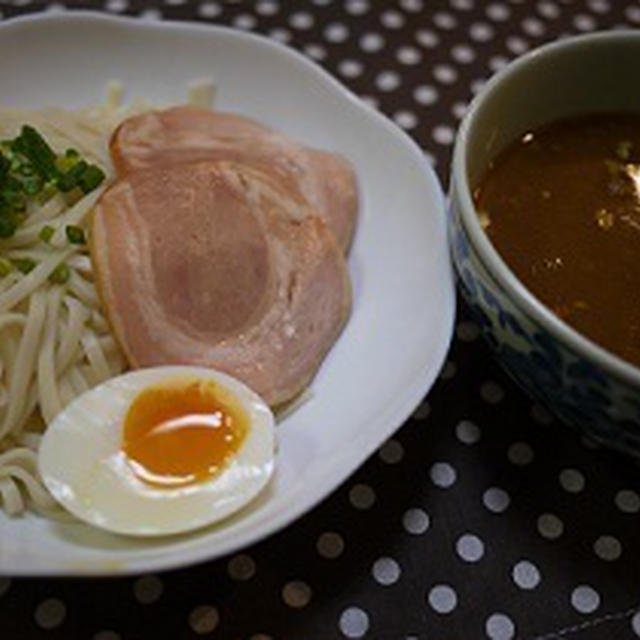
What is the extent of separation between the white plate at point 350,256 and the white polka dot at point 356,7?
398 millimetres

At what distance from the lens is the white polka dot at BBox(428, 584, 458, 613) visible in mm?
1329

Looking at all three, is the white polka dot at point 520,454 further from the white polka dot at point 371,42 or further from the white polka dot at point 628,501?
the white polka dot at point 371,42

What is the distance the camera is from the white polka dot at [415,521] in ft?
4.60

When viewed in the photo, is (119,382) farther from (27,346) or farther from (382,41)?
(382,41)

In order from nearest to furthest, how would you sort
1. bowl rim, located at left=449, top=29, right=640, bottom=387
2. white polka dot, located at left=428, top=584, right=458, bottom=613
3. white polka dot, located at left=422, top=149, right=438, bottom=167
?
bowl rim, located at left=449, top=29, right=640, bottom=387, white polka dot, located at left=428, top=584, right=458, bottom=613, white polka dot, located at left=422, top=149, right=438, bottom=167

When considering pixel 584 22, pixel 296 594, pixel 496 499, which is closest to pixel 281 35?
pixel 584 22

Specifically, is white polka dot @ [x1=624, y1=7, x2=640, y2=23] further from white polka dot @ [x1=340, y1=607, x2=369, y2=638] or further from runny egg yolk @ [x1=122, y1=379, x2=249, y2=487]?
white polka dot @ [x1=340, y1=607, x2=369, y2=638]

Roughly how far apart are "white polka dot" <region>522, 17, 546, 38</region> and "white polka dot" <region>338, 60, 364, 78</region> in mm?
393

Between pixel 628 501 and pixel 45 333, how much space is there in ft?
2.87

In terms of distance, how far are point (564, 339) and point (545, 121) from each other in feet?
1.71

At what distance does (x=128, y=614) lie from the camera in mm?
1285

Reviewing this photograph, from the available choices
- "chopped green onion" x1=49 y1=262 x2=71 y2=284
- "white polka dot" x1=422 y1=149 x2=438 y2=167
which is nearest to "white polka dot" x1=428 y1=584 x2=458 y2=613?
"chopped green onion" x1=49 y1=262 x2=71 y2=284

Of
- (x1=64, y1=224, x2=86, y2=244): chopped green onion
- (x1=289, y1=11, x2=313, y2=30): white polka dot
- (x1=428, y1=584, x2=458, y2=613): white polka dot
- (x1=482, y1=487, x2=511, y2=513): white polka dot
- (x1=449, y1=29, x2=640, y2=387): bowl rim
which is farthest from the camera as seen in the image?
(x1=289, y1=11, x2=313, y2=30): white polka dot

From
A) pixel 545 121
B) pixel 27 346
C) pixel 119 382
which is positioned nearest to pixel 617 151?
pixel 545 121
